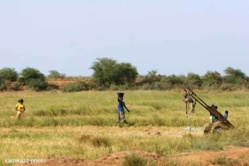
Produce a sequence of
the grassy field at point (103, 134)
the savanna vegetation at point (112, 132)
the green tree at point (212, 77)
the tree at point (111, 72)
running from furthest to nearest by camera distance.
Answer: the green tree at point (212, 77), the tree at point (111, 72), the grassy field at point (103, 134), the savanna vegetation at point (112, 132)

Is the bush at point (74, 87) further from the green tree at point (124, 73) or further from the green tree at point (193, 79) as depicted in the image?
the green tree at point (193, 79)

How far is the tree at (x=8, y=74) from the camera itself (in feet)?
223

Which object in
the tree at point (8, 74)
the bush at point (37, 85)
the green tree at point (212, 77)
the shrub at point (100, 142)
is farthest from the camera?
the tree at point (8, 74)

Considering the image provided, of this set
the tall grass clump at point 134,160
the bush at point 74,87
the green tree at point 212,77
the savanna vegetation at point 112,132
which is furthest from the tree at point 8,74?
the tall grass clump at point 134,160

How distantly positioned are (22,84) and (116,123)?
46289 mm

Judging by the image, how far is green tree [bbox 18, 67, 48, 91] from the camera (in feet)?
203

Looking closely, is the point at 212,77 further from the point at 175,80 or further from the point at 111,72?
the point at 111,72

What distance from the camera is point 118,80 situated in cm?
6500

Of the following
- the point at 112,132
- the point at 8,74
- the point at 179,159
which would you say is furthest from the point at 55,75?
the point at 179,159

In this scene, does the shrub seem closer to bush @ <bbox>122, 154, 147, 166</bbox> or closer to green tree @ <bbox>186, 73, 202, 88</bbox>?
bush @ <bbox>122, 154, 147, 166</bbox>

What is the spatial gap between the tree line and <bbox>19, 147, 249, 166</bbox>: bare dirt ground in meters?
46.0

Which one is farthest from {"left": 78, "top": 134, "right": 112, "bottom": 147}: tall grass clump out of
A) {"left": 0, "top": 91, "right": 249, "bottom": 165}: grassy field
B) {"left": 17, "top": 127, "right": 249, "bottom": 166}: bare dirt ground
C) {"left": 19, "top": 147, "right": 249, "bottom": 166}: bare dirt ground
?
{"left": 19, "top": 147, "right": 249, "bottom": 166}: bare dirt ground

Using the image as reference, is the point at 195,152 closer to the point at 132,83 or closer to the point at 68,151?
the point at 68,151

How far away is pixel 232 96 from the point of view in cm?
4103
